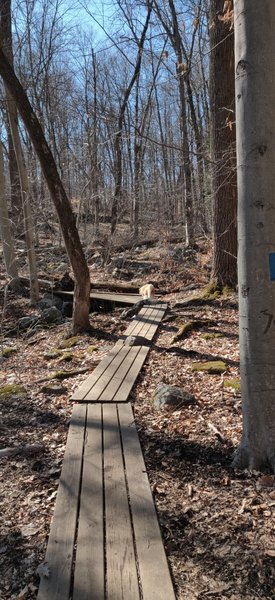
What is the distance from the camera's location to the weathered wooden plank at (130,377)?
486 cm

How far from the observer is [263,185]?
9.16 feet

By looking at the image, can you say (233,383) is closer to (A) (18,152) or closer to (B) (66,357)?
(B) (66,357)

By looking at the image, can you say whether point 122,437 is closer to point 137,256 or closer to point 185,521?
point 185,521

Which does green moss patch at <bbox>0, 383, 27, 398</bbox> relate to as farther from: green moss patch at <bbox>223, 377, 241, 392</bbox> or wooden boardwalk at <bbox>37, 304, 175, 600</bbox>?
green moss patch at <bbox>223, 377, 241, 392</bbox>

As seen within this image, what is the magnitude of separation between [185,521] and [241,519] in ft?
1.10

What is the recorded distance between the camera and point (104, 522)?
2691 millimetres

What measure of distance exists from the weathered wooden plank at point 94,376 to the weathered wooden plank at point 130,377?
0.35 meters

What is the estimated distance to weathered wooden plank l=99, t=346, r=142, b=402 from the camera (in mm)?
4887

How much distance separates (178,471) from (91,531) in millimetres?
915

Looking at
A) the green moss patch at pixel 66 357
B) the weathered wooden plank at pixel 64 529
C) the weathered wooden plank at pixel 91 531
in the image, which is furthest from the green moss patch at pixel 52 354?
the weathered wooden plank at pixel 91 531

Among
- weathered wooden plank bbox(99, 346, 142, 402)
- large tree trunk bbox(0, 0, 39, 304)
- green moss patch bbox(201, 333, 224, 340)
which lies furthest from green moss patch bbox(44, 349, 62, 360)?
large tree trunk bbox(0, 0, 39, 304)

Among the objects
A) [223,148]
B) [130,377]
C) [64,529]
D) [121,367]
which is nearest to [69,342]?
[121,367]

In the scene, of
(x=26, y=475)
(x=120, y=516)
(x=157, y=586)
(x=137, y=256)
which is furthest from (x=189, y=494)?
(x=137, y=256)

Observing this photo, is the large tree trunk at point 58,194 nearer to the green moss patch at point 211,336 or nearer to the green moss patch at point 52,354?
the green moss patch at point 52,354
